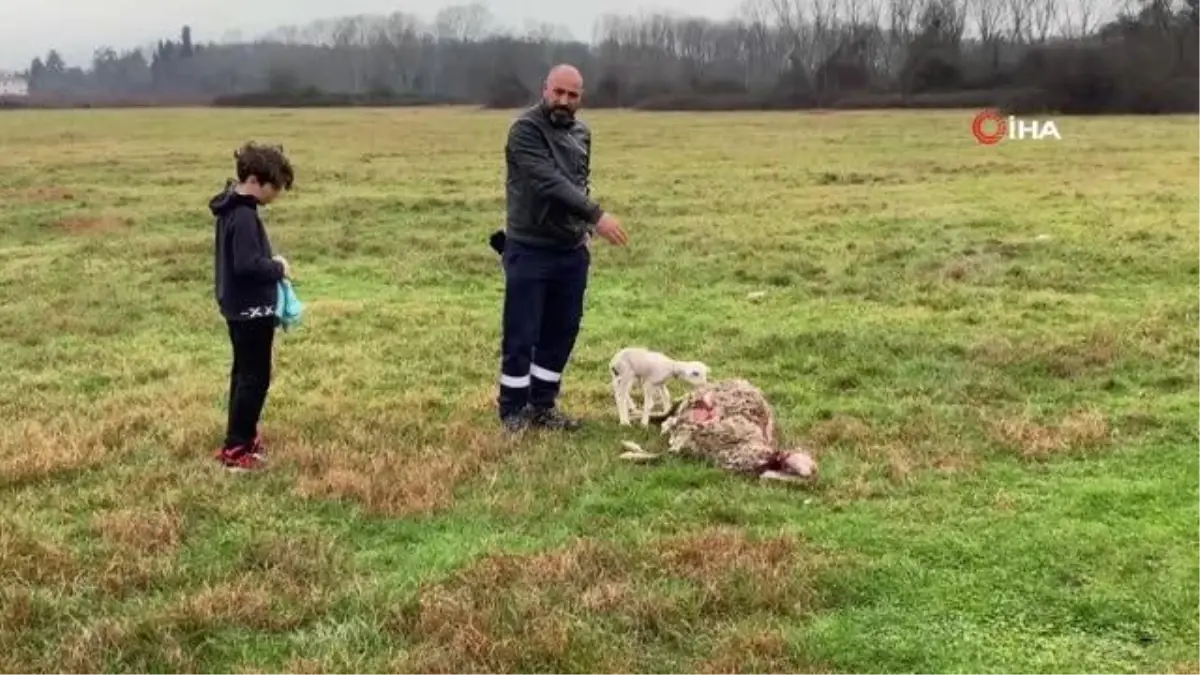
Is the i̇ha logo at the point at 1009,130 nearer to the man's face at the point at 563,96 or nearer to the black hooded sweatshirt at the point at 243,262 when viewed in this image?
the man's face at the point at 563,96

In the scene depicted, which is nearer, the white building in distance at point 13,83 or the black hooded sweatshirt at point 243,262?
the black hooded sweatshirt at point 243,262

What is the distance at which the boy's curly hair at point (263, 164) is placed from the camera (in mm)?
6512

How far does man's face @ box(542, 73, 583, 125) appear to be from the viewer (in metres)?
7.41

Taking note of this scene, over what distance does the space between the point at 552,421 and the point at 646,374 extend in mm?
646

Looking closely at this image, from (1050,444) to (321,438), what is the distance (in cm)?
424

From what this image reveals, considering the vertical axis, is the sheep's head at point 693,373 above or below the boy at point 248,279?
below

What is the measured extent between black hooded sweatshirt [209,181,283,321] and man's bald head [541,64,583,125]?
184 centimetres

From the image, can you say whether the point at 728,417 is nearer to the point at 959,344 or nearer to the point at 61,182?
the point at 959,344

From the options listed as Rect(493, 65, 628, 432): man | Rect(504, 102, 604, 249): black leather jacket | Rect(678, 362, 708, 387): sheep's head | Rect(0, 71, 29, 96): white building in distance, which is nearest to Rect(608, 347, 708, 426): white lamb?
Rect(678, 362, 708, 387): sheep's head

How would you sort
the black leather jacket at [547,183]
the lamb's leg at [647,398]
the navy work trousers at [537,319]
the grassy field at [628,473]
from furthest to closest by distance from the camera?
the lamb's leg at [647,398] < the navy work trousers at [537,319] < the black leather jacket at [547,183] < the grassy field at [628,473]

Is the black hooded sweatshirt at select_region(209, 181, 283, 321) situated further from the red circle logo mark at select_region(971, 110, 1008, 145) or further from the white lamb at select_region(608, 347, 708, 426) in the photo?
the red circle logo mark at select_region(971, 110, 1008, 145)

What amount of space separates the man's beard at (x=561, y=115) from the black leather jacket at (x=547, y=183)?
0.11 feet

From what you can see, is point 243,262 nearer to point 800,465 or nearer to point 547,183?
point 547,183

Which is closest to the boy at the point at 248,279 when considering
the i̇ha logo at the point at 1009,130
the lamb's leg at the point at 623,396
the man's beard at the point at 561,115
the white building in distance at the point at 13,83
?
the man's beard at the point at 561,115
